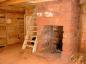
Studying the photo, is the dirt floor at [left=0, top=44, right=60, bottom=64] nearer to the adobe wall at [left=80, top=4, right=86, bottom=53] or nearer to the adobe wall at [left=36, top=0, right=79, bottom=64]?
the adobe wall at [left=36, top=0, right=79, bottom=64]

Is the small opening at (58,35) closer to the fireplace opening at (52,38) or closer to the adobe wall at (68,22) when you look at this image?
the fireplace opening at (52,38)

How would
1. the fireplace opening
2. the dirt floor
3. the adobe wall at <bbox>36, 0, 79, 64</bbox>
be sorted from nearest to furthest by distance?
the adobe wall at <bbox>36, 0, 79, 64</bbox>
the dirt floor
the fireplace opening

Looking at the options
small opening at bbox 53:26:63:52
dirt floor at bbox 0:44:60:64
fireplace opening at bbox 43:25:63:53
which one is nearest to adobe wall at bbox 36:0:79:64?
dirt floor at bbox 0:44:60:64

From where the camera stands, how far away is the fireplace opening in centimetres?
620

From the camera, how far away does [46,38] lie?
6191mm

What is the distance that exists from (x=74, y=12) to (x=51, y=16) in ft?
3.10

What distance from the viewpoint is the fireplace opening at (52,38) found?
6199 mm

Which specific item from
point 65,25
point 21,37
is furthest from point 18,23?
point 65,25

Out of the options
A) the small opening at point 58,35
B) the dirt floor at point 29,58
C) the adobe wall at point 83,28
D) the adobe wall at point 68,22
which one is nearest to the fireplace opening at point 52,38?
the small opening at point 58,35

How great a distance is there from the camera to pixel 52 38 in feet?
20.8

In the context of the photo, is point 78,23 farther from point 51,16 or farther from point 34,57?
point 34,57

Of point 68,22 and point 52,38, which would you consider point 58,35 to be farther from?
point 68,22

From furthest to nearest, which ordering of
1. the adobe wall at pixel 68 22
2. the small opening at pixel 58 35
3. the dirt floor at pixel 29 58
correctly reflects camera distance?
the small opening at pixel 58 35 → the dirt floor at pixel 29 58 → the adobe wall at pixel 68 22

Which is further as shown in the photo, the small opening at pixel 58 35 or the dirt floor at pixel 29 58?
the small opening at pixel 58 35
